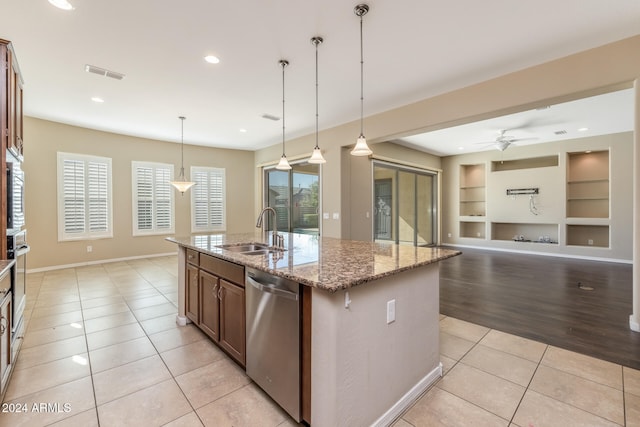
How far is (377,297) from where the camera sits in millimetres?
1611

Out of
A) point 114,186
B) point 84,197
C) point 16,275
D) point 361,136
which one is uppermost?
point 361,136

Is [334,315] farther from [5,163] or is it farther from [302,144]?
[302,144]

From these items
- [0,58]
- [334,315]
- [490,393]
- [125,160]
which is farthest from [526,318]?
[125,160]

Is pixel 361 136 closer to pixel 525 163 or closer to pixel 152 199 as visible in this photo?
pixel 152 199

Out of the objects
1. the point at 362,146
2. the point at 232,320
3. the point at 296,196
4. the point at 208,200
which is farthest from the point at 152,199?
the point at 362,146

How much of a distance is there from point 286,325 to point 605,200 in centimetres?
904

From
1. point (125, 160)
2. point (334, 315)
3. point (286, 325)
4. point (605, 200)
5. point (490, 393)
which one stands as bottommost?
point (490, 393)

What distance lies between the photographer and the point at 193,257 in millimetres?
2854

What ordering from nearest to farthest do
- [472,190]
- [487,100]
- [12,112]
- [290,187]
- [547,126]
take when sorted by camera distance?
[12,112], [487,100], [547,126], [290,187], [472,190]

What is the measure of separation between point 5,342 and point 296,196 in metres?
5.38

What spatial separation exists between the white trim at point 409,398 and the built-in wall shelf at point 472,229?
25.8ft

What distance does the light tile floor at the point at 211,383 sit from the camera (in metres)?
1.71

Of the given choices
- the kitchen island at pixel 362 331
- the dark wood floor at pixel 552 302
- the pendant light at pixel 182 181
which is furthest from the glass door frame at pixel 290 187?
the kitchen island at pixel 362 331

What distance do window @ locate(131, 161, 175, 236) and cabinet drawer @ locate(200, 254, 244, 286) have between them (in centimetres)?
498
